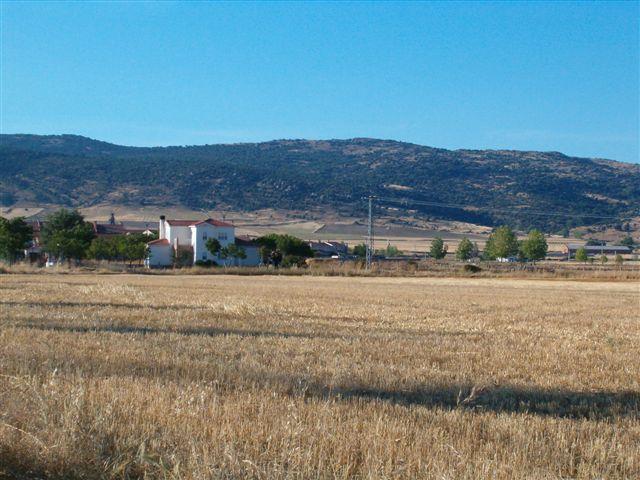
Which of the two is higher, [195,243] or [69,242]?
[195,243]

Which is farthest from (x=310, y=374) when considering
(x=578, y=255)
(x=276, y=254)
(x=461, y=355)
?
(x=578, y=255)

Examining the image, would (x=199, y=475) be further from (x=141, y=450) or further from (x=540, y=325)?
(x=540, y=325)

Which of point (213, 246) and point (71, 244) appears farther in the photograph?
point (213, 246)

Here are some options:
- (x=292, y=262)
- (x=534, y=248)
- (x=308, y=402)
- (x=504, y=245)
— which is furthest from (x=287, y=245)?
(x=308, y=402)

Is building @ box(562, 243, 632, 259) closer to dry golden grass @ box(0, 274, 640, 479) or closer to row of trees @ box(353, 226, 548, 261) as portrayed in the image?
row of trees @ box(353, 226, 548, 261)

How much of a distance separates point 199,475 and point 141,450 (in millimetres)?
602

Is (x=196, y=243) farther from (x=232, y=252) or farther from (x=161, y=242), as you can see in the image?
(x=232, y=252)

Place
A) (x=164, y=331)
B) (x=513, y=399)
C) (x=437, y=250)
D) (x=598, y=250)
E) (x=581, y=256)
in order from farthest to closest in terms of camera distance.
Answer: (x=598, y=250) < (x=581, y=256) < (x=437, y=250) < (x=164, y=331) < (x=513, y=399)

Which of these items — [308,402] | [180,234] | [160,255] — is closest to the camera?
[308,402]

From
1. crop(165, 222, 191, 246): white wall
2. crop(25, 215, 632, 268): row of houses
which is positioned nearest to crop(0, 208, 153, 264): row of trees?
crop(25, 215, 632, 268): row of houses

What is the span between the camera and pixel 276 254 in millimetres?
85500

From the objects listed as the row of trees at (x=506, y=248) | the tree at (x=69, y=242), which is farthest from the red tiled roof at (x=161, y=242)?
the row of trees at (x=506, y=248)

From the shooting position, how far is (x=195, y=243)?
93.1 meters

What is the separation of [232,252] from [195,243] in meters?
5.70
